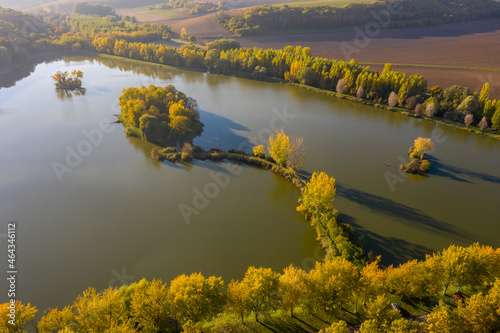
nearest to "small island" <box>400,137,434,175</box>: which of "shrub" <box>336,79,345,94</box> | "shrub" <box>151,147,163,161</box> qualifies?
"shrub" <box>336,79,345,94</box>

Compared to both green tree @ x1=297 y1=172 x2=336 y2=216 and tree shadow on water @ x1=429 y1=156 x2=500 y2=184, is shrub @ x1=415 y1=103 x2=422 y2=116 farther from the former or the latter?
green tree @ x1=297 y1=172 x2=336 y2=216

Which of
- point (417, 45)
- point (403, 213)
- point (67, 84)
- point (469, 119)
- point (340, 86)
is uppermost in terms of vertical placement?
point (417, 45)

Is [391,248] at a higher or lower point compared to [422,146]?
lower

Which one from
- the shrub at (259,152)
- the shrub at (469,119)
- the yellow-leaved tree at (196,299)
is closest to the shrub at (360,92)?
the shrub at (469,119)

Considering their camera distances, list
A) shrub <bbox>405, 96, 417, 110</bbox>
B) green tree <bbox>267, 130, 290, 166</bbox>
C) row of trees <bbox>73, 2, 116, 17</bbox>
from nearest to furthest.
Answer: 1. green tree <bbox>267, 130, 290, 166</bbox>
2. shrub <bbox>405, 96, 417, 110</bbox>
3. row of trees <bbox>73, 2, 116, 17</bbox>

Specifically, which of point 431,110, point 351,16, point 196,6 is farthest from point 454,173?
point 196,6

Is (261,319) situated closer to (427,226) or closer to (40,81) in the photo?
(427,226)

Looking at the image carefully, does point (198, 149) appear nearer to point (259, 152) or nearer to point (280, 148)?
point (259, 152)

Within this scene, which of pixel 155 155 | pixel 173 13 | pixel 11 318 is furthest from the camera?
pixel 173 13
